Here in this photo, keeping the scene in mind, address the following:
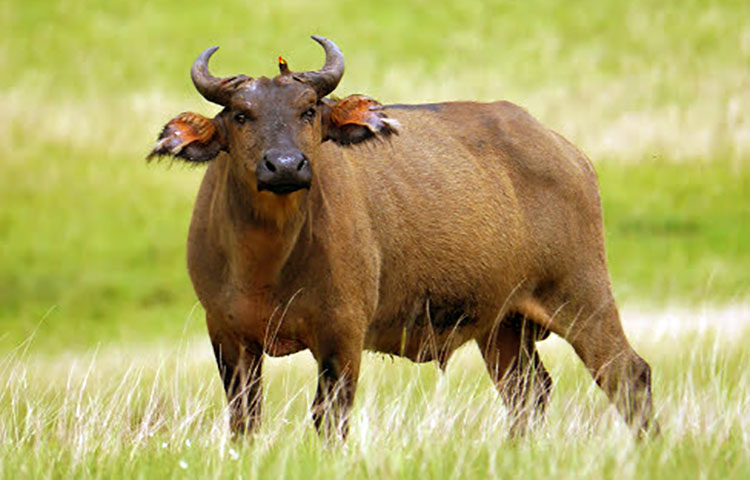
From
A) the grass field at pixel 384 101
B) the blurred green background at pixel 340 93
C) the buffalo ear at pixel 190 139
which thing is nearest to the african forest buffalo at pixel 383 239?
the buffalo ear at pixel 190 139

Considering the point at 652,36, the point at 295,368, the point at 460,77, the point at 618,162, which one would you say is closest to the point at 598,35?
the point at 652,36

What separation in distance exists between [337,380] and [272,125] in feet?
5.20

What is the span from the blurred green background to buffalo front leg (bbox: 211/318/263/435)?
11004 millimetres

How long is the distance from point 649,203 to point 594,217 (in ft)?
57.3

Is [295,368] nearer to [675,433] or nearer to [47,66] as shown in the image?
[675,433]

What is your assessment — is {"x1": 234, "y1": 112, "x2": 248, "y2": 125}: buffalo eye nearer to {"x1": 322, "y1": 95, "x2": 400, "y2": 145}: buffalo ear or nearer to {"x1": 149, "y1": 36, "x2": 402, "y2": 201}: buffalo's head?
{"x1": 149, "y1": 36, "x2": 402, "y2": 201}: buffalo's head

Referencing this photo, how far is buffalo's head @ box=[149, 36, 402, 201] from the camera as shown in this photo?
289 inches

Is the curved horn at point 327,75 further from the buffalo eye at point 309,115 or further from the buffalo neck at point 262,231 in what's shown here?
the buffalo neck at point 262,231

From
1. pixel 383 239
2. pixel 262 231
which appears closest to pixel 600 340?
pixel 383 239

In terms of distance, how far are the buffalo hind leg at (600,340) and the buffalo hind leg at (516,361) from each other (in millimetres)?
267

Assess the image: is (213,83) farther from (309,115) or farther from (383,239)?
(383,239)

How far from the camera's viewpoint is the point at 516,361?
33.2 feet

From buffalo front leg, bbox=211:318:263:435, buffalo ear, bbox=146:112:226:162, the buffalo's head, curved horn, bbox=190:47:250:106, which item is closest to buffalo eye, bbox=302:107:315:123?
the buffalo's head

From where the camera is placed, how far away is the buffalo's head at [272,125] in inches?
289
